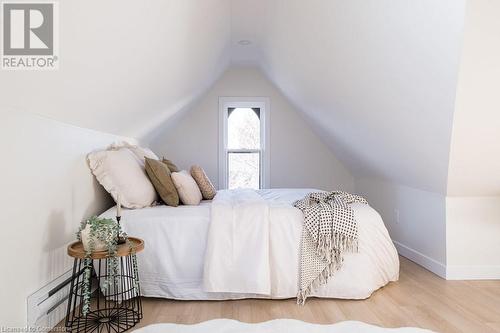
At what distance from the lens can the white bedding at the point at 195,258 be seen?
2430mm

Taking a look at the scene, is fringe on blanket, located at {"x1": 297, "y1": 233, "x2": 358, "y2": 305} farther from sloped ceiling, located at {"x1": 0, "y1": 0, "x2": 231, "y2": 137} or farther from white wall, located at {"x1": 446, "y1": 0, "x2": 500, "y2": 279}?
sloped ceiling, located at {"x1": 0, "y1": 0, "x2": 231, "y2": 137}

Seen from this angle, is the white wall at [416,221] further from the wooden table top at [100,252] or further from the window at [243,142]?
the wooden table top at [100,252]

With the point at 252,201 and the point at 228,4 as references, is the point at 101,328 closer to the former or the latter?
the point at 252,201

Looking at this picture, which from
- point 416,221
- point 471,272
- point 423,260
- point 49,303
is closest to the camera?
point 49,303

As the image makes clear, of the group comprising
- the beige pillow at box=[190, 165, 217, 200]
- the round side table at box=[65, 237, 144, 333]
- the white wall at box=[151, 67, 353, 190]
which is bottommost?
the round side table at box=[65, 237, 144, 333]

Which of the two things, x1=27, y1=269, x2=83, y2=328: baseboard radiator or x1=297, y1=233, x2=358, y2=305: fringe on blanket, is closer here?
x1=27, y1=269, x2=83, y2=328: baseboard radiator

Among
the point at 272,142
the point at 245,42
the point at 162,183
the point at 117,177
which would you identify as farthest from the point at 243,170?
the point at 117,177

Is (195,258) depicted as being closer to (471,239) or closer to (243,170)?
(471,239)

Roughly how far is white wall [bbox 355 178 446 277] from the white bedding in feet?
3.30

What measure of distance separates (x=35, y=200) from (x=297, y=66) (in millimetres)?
2928

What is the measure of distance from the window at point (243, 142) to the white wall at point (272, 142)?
99mm

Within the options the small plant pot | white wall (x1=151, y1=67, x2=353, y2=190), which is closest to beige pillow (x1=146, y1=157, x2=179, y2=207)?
the small plant pot

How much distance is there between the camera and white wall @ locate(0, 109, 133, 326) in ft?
5.29

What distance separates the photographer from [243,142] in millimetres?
5535
